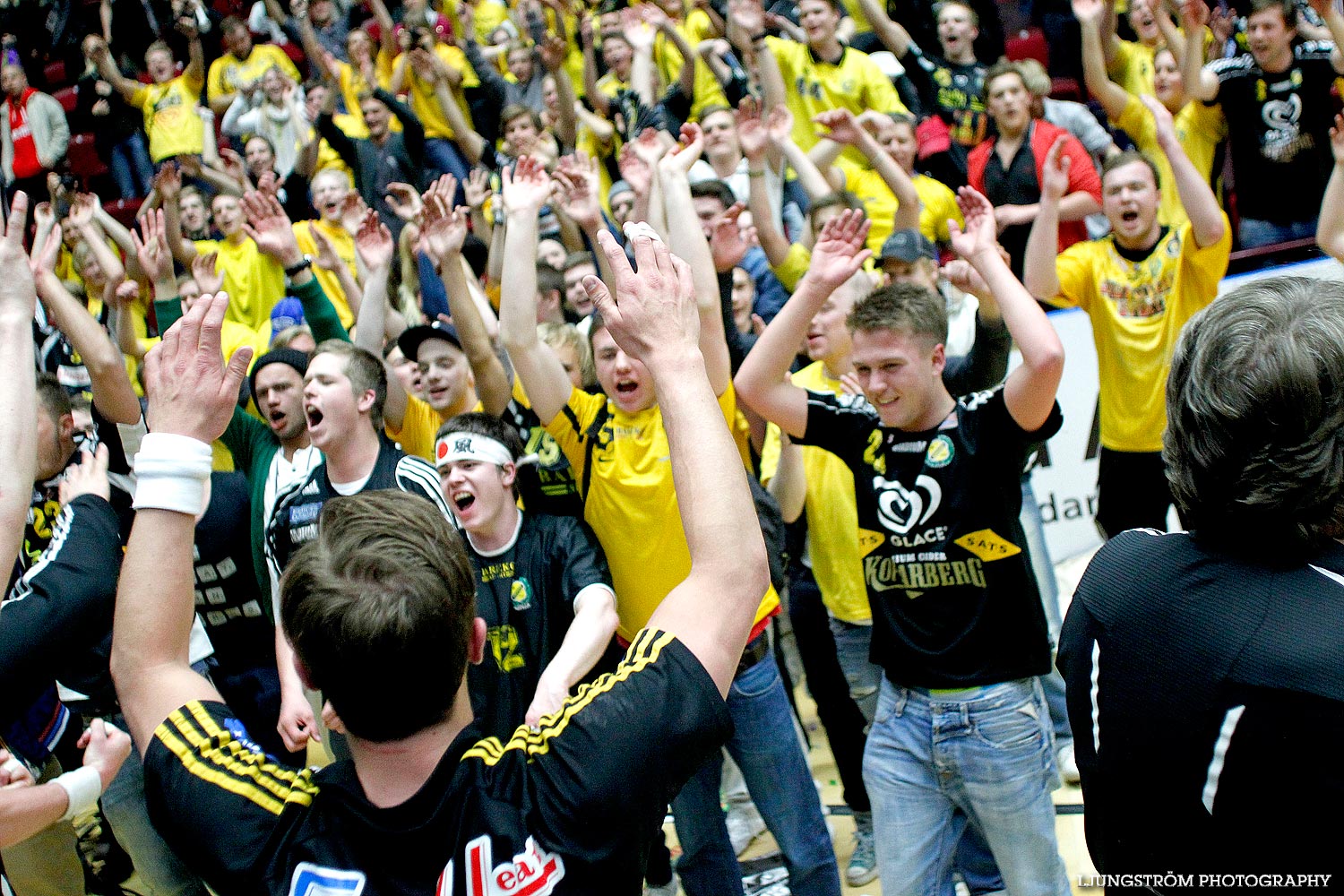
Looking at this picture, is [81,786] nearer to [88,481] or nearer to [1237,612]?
[88,481]

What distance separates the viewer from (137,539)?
Answer: 1556 millimetres

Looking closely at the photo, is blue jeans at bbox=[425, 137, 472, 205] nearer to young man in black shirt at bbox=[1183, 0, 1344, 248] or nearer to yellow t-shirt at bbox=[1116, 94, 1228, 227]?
yellow t-shirt at bbox=[1116, 94, 1228, 227]

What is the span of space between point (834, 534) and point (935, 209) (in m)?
3.11

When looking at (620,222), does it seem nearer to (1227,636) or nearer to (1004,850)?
(1004,850)

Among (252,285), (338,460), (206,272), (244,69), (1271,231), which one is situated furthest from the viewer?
(244,69)

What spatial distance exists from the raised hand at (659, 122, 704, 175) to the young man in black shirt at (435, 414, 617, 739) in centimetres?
95

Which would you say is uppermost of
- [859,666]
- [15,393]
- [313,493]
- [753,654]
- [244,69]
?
[244,69]

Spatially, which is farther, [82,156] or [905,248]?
[82,156]

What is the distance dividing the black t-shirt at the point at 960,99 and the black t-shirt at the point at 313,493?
5122mm

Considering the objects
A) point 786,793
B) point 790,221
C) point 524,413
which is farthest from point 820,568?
point 790,221

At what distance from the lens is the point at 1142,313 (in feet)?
15.0

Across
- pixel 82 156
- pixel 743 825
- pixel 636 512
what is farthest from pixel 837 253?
pixel 82 156

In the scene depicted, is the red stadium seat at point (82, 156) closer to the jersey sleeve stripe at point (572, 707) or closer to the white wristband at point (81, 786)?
the white wristband at point (81, 786)

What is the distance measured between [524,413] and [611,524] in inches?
32.0
